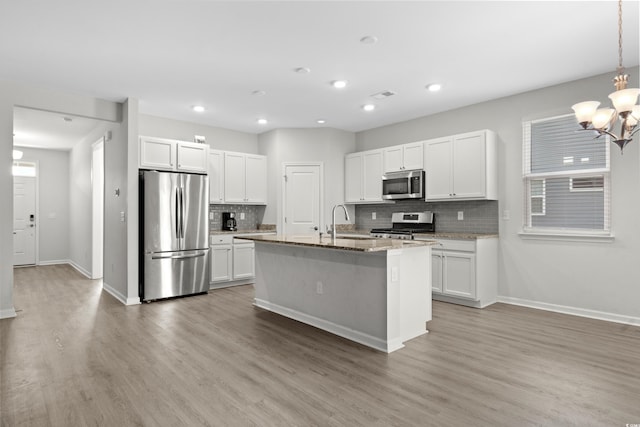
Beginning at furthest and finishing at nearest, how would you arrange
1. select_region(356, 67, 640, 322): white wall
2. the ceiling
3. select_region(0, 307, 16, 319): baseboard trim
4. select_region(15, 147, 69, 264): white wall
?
1. select_region(15, 147, 69, 264): white wall
2. select_region(0, 307, 16, 319): baseboard trim
3. select_region(356, 67, 640, 322): white wall
4. the ceiling

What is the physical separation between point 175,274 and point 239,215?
1834 millimetres

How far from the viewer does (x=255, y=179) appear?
6488 mm

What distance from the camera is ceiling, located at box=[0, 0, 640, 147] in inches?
110

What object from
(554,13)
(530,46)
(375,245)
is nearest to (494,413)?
(375,245)

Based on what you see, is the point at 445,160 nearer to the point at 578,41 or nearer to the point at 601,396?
the point at 578,41

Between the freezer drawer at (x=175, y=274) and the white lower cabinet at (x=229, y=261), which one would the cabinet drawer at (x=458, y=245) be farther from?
the freezer drawer at (x=175, y=274)

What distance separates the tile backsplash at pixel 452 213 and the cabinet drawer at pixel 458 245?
0.57 meters

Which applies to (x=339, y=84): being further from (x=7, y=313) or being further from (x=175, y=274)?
(x=7, y=313)

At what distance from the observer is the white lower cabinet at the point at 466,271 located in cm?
455

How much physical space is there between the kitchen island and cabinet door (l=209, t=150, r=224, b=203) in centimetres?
220

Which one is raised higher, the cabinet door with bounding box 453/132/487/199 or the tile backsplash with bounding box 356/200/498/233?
the cabinet door with bounding box 453/132/487/199

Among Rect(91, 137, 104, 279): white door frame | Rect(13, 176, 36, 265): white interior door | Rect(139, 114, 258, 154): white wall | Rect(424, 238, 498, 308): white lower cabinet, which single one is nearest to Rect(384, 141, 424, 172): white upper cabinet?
Rect(424, 238, 498, 308): white lower cabinet

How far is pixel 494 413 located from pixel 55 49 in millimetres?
4589

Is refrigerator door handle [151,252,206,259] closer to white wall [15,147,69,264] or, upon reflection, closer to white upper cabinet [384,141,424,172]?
white upper cabinet [384,141,424,172]
